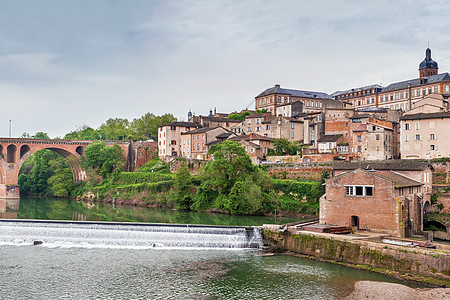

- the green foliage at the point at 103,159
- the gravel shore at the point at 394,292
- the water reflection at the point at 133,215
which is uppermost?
the green foliage at the point at 103,159

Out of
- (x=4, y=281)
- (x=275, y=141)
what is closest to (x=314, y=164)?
(x=275, y=141)

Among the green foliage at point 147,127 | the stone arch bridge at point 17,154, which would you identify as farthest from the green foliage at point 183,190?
the green foliage at point 147,127

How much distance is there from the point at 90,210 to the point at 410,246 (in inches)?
1638

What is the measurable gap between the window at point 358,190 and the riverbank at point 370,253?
3.36 metres

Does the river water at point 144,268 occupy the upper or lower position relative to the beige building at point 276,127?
lower

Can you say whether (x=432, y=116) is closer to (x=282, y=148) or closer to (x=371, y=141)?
(x=371, y=141)

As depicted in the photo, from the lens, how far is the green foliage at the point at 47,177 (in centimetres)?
7394

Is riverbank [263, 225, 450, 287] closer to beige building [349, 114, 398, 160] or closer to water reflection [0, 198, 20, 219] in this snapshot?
beige building [349, 114, 398, 160]

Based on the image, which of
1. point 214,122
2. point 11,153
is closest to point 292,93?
point 214,122

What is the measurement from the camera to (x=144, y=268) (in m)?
24.7

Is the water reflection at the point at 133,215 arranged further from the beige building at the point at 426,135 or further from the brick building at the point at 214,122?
the brick building at the point at 214,122

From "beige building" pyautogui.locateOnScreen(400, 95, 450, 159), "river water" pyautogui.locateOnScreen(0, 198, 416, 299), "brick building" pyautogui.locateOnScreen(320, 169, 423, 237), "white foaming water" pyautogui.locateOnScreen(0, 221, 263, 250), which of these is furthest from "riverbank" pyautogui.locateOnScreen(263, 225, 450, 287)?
"beige building" pyautogui.locateOnScreen(400, 95, 450, 159)

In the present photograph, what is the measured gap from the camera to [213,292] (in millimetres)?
20844

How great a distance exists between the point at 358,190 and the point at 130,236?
A: 1748 centimetres
